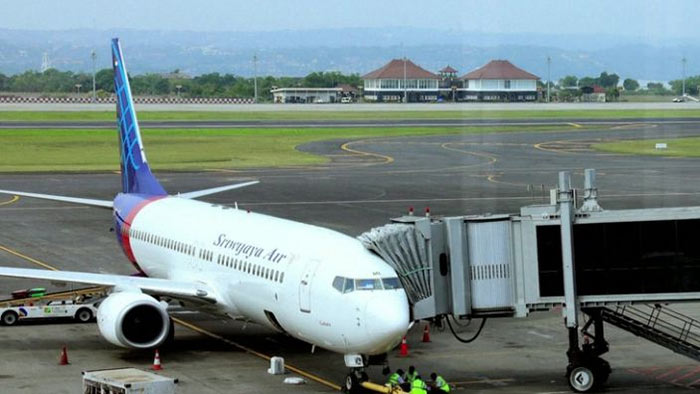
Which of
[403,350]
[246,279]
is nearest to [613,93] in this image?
[403,350]

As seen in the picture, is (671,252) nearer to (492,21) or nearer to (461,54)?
(492,21)

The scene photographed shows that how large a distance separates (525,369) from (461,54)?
29102 millimetres

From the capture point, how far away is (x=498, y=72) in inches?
2667

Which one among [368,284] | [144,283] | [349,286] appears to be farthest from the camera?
[144,283]

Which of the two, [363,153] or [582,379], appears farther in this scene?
[363,153]

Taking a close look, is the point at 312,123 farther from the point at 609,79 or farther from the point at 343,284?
the point at 343,284

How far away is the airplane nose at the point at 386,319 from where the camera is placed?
1147 inches

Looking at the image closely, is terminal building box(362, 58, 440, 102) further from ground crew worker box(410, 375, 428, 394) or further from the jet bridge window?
ground crew worker box(410, 375, 428, 394)

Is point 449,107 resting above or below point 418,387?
above

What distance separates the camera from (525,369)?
3444 centimetres

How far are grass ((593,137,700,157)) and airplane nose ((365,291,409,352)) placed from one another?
69198 mm

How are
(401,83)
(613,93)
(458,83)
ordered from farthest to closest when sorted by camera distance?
(401,83), (458,83), (613,93)

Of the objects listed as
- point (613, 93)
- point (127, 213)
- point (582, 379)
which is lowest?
point (582, 379)

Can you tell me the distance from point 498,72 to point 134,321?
1405 inches
